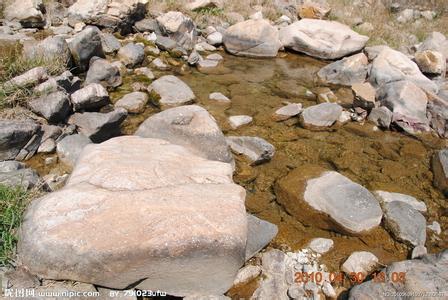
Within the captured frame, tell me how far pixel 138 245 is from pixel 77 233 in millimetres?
501

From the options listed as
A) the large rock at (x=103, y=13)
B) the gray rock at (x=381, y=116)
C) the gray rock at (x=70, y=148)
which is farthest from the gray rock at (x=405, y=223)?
the large rock at (x=103, y=13)

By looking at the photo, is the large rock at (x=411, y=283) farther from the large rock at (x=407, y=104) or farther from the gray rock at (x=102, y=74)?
the gray rock at (x=102, y=74)

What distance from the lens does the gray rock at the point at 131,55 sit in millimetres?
7891

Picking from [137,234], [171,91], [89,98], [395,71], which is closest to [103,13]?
[171,91]

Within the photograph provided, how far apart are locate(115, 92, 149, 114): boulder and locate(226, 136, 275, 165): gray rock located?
180 centimetres

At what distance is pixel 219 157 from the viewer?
500 centimetres

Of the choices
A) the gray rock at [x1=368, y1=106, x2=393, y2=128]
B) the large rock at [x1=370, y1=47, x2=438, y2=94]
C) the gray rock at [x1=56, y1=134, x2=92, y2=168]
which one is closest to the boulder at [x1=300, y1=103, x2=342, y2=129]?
the gray rock at [x1=368, y1=106, x2=393, y2=128]

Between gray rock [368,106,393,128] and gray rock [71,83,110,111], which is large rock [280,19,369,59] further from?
gray rock [71,83,110,111]

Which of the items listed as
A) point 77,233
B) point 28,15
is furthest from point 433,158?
point 28,15

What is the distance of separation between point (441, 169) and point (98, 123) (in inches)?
203

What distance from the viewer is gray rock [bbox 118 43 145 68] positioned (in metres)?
7.89

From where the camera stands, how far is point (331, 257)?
4117 mm

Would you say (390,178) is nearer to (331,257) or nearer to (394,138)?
(394,138)
